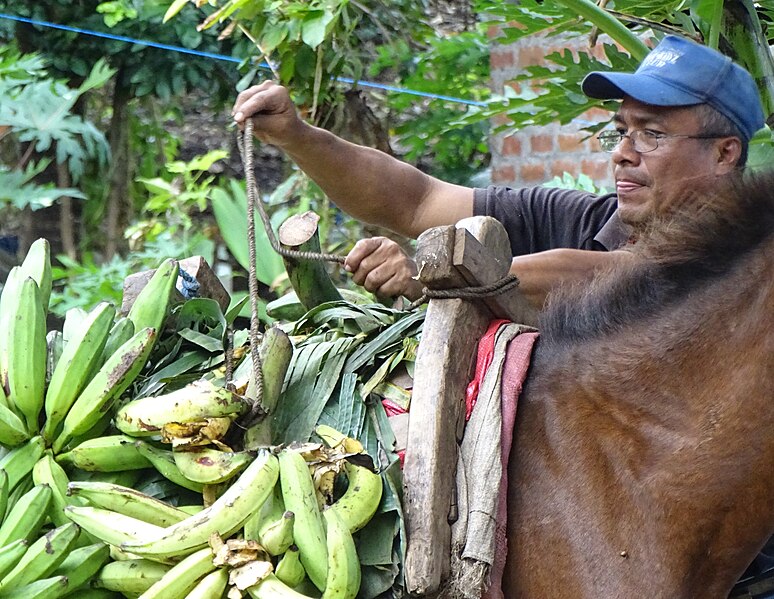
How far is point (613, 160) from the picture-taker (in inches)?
90.3

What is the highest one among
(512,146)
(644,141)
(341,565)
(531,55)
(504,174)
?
(644,141)

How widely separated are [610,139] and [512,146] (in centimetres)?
298

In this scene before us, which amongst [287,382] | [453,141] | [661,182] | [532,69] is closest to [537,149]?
[453,141]

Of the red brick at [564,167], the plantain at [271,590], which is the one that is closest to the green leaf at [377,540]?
the plantain at [271,590]

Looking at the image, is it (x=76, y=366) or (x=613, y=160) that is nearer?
(x=76, y=366)

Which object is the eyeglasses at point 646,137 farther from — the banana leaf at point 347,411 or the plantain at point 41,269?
the plantain at point 41,269

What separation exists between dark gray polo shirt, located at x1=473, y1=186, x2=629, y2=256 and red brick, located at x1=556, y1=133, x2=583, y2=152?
2.37 meters

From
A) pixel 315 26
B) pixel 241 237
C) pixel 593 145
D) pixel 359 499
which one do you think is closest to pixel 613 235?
pixel 359 499

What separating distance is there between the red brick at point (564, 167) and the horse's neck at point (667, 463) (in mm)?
3638

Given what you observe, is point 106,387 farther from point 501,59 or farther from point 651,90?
point 501,59

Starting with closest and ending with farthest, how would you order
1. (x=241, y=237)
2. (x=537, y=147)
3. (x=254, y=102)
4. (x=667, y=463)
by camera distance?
(x=667, y=463)
(x=254, y=102)
(x=241, y=237)
(x=537, y=147)

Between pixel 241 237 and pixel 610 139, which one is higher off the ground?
pixel 610 139

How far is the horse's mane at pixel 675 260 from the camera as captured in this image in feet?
5.15

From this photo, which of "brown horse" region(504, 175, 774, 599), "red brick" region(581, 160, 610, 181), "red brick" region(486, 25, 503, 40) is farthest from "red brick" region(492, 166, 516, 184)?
"brown horse" region(504, 175, 774, 599)
